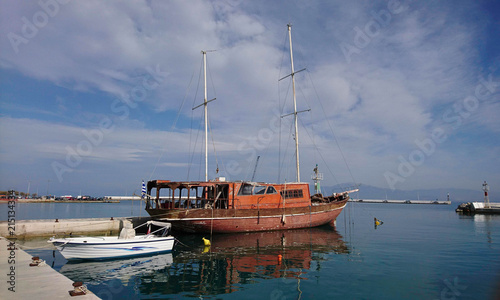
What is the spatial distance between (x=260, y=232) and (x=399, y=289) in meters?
14.8

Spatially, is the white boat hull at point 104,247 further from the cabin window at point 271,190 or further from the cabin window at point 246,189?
the cabin window at point 271,190

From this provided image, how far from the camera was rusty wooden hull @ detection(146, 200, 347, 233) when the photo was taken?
21.9m

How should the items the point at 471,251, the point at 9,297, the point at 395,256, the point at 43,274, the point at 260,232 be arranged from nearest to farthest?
the point at 9,297
the point at 43,274
the point at 395,256
the point at 471,251
the point at 260,232

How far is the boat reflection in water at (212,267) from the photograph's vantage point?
455 inches

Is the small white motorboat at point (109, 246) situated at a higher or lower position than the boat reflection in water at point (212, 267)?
higher

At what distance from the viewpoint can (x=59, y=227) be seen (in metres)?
21.6

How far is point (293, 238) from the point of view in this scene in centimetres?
2312

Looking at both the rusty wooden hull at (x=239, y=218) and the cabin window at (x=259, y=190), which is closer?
the rusty wooden hull at (x=239, y=218)

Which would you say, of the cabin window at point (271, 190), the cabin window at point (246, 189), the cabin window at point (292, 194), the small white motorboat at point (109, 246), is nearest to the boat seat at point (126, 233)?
the small white motorboat at point (109, 246)

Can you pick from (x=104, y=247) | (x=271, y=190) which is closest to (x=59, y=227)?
(x=104, y=247)

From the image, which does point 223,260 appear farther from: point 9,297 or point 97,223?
point 97,223

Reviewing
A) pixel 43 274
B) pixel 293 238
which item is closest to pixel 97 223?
pixel 43 274

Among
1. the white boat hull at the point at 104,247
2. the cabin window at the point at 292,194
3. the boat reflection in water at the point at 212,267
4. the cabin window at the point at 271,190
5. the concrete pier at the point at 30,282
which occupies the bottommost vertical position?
the boat reflection in water at the point at 212,267

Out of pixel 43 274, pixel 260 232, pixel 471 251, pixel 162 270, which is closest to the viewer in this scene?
pixel 43 274
